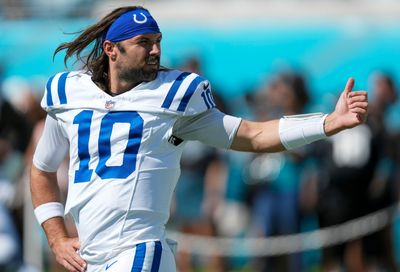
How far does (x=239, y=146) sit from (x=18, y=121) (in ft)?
23.2

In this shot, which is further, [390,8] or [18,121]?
[390,8]

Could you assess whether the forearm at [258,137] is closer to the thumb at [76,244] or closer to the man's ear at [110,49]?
the man's ear at [110,49]

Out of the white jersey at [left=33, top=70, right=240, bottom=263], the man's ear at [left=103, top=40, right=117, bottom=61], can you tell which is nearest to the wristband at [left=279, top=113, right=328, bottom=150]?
the white jersey at [left=33, top=70, right=240, bottom=263]

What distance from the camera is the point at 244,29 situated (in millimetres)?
15305

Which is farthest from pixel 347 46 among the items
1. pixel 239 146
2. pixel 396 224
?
pixel 239 146

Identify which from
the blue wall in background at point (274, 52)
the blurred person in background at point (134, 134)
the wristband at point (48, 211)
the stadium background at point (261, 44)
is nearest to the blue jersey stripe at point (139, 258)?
the blurred person in background at point (134, 134)

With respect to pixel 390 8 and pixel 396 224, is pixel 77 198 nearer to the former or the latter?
pixel 396 224

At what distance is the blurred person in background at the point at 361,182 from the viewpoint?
11211 millimetres

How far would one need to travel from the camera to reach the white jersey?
5.88 metres

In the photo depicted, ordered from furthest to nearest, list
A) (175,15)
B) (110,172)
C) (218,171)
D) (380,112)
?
(175,15)
(218,171)
(380,112)
(110,172)

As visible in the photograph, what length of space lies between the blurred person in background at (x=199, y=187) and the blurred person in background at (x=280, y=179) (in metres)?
0.60

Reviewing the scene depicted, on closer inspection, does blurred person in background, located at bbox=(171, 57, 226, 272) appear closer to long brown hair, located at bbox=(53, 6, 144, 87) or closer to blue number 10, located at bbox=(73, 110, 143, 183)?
long brown hair, located at bbox=(53, 6, 144, 87)

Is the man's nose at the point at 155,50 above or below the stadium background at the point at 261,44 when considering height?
above

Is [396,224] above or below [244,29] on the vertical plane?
below
